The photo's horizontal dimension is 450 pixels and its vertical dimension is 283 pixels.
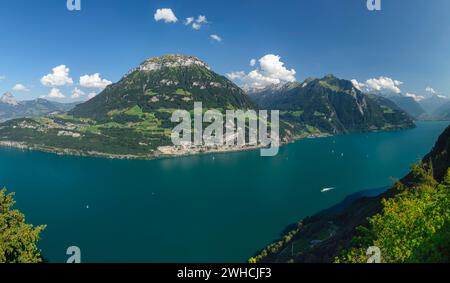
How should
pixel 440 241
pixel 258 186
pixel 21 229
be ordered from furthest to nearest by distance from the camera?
pixel 258 186, pixel 21 229, pixel 440 241

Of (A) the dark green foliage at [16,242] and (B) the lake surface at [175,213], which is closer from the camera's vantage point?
(A) the dark green foliage at [16,242]

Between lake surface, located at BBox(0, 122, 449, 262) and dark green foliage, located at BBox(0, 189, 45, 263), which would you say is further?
lake surface, located at BBox(0, 122, 449, 262)

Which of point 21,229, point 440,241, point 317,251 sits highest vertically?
point 440,241

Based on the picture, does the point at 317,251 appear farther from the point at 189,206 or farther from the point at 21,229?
the point at 189,206

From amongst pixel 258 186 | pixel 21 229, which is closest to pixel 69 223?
pixel 258 186

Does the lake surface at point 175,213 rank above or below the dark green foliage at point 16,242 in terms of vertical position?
below

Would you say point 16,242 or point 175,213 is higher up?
point 16,242

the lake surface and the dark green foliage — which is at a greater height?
the dark green foliage

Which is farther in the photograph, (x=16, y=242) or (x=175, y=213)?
(x=175, y=213)
